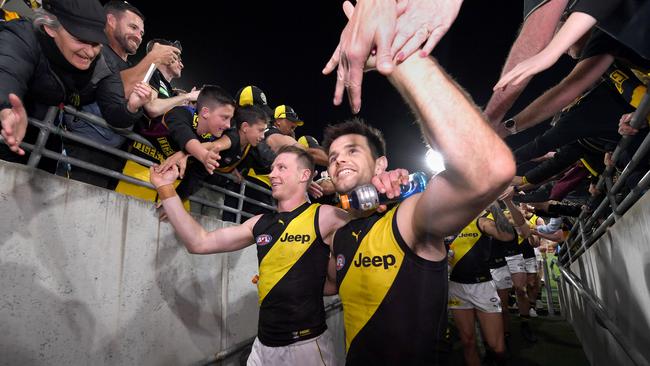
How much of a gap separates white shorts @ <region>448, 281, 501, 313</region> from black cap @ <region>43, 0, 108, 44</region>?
5.78 meters

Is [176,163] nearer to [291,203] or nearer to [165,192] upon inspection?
[165,192]

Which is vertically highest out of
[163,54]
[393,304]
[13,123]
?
[163,54]

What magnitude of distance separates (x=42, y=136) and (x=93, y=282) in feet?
3.94

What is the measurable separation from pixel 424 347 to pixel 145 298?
2.65 metres

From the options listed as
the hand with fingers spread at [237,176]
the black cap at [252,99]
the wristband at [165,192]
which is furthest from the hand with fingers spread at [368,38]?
the black cap at [252,99]

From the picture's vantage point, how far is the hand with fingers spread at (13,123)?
188cm

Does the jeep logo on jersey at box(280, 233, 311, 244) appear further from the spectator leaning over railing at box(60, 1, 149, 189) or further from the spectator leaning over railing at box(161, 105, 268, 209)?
the spectator leaning over railing at box(60, 1, 149, 189)

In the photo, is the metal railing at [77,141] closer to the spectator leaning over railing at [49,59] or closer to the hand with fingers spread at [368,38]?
the spectator leaning over railing at [49,59]

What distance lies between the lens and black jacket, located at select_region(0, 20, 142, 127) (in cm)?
218

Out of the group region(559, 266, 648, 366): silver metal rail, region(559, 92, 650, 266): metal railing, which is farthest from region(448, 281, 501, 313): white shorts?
region(559, 92, 650, 266): metal railing

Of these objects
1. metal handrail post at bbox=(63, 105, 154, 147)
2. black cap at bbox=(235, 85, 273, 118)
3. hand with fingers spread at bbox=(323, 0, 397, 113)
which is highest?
black cap at bbox=(235, 85, 273, 118)

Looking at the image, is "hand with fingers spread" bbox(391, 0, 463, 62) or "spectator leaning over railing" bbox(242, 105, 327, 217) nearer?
"hand with fingers spread" bbox(391, 0, 463, 62)

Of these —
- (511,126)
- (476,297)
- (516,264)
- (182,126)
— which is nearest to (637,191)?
(511,126)

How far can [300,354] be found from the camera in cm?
291
